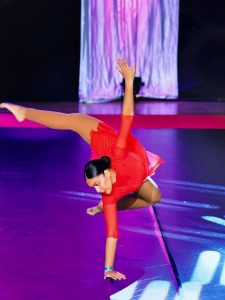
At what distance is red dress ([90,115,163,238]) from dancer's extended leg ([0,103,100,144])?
6 centimetres

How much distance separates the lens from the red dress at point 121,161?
7.98ft

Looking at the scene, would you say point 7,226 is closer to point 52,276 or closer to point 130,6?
point 52,276

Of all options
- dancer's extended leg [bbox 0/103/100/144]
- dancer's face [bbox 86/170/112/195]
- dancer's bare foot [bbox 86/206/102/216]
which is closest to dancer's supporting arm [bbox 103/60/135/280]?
dancer's face [bbox 86/170/112/195]

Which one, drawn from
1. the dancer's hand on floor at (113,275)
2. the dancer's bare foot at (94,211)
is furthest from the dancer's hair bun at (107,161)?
the dancer's bare foot at (94,211)

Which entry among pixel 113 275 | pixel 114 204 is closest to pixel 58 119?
pixel 114 204

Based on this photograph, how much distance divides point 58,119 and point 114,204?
0.71 meters

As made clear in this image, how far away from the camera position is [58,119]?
9.68ft

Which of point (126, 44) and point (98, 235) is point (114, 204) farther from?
point (126, 44)

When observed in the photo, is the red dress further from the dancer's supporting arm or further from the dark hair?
the dark hair

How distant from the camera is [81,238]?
9.66 ft

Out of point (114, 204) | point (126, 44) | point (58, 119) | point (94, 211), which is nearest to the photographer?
point (114, 204)

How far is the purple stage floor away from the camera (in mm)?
2387

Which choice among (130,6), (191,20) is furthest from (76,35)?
(191,20)

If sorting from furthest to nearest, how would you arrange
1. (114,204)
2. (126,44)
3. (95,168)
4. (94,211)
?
(126,44), (94,211), (114,204), (95,168)
